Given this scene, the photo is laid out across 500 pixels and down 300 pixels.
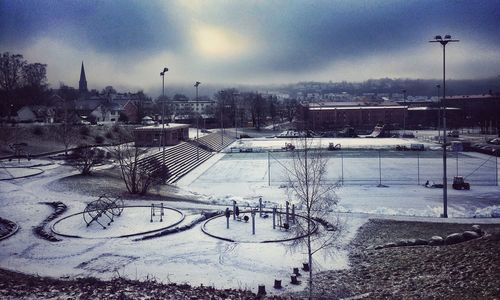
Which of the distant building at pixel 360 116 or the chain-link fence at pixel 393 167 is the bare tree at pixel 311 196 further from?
the distant building at pixel 360 116

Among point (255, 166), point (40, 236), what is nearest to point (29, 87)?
point (255, 166)

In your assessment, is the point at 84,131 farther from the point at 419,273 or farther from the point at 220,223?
the point at 419,273

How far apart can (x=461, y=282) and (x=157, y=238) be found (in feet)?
38.2

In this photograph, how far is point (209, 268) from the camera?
14250 millimetres

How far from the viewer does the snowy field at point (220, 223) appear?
1419 centimetres

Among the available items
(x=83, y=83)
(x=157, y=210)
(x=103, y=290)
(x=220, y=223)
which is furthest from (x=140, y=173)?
(x=83, y=83)

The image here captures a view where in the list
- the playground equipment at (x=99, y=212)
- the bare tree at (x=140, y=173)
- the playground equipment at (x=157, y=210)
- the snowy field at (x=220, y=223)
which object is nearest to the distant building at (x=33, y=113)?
the snowy field at (x=220, y=223)

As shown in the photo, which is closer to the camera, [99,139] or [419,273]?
[419,273]

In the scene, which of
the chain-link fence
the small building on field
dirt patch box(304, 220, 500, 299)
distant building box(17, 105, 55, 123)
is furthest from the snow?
distant building box(17, 105, 55, 123)

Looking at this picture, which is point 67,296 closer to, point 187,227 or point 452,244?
point 187,227

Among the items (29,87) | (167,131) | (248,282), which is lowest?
(248,282)

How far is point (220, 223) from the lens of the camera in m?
20.2

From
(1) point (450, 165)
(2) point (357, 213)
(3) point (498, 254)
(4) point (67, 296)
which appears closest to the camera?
(4) point (67, 296)

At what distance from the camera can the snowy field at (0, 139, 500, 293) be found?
14188mm
